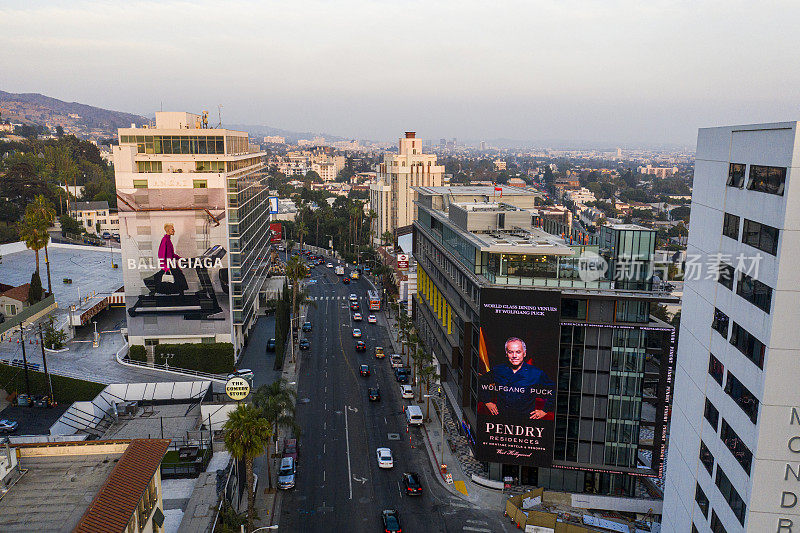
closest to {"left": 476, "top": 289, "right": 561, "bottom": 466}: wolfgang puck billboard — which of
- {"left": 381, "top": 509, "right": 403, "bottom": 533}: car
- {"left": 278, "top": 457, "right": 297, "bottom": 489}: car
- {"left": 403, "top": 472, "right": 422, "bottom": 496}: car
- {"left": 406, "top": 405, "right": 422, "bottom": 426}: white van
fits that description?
{"left": 403, "top": 472, "right": 422, "bottom": 496}: car

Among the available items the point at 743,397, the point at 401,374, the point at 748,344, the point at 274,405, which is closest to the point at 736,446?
the point at 743,397

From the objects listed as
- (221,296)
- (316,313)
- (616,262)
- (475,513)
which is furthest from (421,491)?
(316,313)

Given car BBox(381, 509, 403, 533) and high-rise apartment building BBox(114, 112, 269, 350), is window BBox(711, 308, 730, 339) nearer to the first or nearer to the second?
car BBox(381, 509, 403, 533)

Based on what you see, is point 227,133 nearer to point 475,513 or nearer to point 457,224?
point 457,224

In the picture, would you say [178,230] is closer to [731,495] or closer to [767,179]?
[767,179]

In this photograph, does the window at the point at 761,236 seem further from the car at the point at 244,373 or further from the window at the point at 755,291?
the car at the point at 244,373

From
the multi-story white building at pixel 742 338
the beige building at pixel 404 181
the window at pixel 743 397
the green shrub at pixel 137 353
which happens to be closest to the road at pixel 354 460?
the multi-story white building at pixel 742 338
